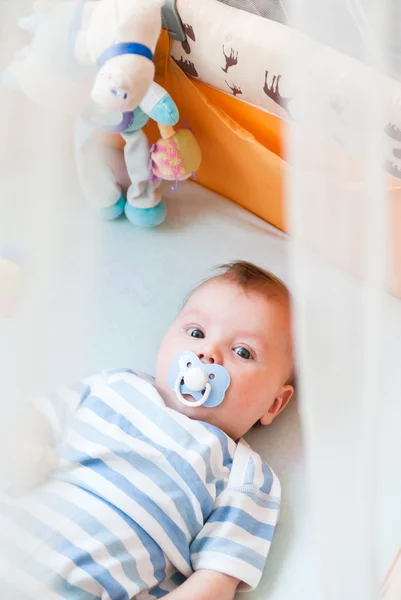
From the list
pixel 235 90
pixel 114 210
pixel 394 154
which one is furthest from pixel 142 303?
pixel 394 154

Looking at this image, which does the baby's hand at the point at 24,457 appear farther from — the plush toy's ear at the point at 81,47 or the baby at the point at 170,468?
the plush toy's ear at the point at 81,47

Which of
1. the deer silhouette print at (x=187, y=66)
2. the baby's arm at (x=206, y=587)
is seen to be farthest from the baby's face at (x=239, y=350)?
the deer silhouette print at (x=187, y=66)

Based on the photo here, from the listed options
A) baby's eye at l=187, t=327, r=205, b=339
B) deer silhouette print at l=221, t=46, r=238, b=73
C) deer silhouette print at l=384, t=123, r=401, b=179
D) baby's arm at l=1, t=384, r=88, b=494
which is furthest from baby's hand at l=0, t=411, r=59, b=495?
deer silhouette print at l=221, t=46, r=238, b=73

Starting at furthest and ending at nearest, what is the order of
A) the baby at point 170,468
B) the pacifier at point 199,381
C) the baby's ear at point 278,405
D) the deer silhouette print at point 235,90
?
the deer silhouette print at point 235,90 → the baby's ear at point 278,405 → the pacifier at point 199,381 → the baby at point 170,468

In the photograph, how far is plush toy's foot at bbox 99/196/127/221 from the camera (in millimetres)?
1290

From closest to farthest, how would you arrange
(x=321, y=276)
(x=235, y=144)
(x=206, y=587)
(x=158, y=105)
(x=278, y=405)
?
(x=321, y=276) < (x=206, y=587) < (x=278, y=405) < (x=158, y=105) < (x=235, y=144)

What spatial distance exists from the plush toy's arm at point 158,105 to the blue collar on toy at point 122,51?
14 centimetres

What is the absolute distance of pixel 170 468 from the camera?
2.99 ft

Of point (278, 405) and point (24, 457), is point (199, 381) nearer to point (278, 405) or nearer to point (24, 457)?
point (278, 405)

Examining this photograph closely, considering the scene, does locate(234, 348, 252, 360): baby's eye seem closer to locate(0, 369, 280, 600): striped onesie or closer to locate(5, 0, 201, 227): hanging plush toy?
locate(0, 369, 280, 600): striped onesie

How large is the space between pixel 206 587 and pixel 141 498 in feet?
0.46

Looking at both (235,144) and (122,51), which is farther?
(235,144)

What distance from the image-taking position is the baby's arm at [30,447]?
0.66 meters

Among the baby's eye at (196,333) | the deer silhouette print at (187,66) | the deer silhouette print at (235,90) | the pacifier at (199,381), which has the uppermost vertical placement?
the deer silhouette print at (187,66)
